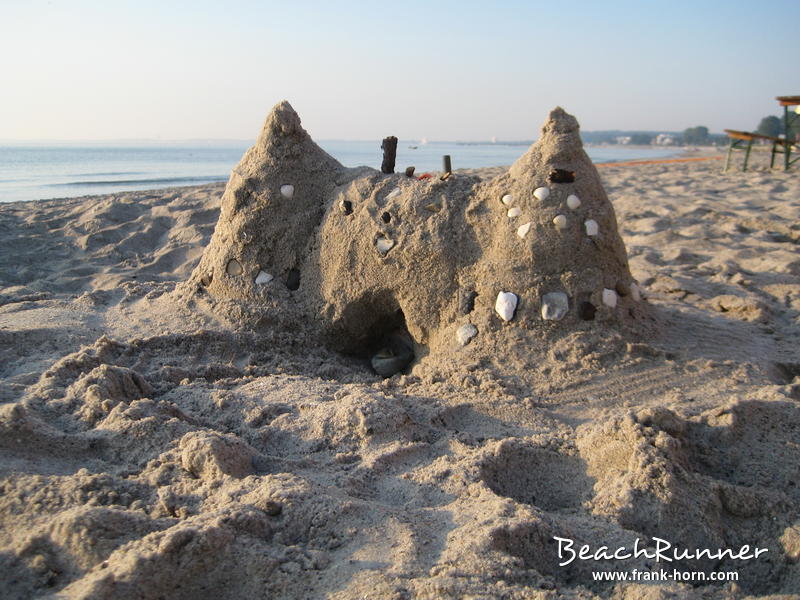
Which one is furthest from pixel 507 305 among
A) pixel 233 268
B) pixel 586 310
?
pixel 233 268

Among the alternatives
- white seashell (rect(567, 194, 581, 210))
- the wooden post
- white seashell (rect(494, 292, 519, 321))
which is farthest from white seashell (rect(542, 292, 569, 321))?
the wooden post

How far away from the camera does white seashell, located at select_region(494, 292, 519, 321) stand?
3053 millimetres

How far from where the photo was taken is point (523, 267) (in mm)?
3037

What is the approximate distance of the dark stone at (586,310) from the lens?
9.95 ft

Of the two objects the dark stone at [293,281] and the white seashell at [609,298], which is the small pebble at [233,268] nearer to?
the dark stone at [293,281]

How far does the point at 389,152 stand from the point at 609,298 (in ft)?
4.79

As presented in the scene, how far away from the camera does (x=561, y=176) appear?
307 cm

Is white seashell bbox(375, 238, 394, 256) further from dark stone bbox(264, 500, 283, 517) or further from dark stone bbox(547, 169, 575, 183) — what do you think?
dark stone bbox(264, 500, 283, 517)

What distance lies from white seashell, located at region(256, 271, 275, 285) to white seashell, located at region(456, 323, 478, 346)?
1130 mm

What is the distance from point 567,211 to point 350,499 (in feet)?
5.95

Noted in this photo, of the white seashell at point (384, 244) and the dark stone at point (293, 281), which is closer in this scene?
the white seashell at point (384, 244)

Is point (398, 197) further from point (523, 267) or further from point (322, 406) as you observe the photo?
point (322, 406)

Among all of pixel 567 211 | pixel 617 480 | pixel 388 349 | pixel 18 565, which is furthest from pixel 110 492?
pixel 567 211

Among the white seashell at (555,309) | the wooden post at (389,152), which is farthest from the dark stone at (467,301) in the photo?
the wooden post at (389,152)
